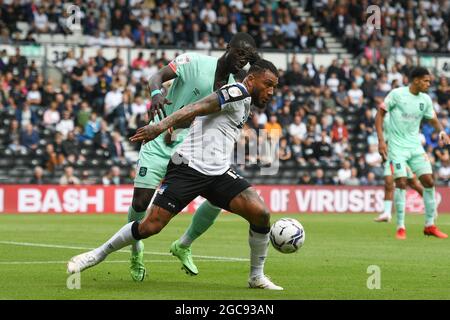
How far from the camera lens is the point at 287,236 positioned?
1068cm

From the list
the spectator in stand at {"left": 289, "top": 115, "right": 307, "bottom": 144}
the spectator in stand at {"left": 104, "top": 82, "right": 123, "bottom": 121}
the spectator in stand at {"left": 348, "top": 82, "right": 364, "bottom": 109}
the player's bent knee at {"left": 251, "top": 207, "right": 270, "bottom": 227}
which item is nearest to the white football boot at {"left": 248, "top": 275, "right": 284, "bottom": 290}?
the player's bent knee at {"left": 251, "top": 207, "right": 270, "bottom": 227}

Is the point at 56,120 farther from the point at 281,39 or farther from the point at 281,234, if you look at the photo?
the point at 281,234

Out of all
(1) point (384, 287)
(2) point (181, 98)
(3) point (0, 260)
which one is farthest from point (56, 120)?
(1) point (384, 287)

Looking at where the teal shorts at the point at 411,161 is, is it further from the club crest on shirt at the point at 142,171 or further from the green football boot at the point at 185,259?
the club crest on shirt at the point at 142,171

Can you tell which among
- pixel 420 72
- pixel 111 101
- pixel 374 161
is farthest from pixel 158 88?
pixel 374 161

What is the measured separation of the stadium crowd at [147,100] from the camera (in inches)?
1142

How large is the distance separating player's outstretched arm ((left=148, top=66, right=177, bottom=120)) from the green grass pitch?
67.3 inches

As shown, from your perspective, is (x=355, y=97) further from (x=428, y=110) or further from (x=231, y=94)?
(x=231, y=94)

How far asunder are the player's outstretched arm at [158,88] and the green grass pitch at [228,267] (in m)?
1.71

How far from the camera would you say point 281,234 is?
35.2 feet

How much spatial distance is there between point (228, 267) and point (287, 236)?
69.4 inches

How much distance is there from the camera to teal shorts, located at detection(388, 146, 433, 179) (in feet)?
58.3

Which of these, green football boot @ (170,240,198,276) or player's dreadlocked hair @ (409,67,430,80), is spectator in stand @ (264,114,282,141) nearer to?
player's dreadlocked hair @ (409,67,430,80)

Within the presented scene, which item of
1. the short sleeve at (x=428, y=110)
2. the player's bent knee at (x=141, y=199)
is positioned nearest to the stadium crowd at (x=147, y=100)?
the short sleeve at (x=428, y=110)
